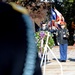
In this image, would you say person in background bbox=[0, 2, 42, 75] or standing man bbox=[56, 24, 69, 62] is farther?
standing man bbox=[56, 24, 69, 62]

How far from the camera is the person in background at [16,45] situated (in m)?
1.11

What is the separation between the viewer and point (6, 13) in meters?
1.17

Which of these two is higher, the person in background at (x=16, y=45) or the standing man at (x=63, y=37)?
the person in background at (x=16, y=45)

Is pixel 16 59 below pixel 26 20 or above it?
below

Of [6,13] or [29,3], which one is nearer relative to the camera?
[6,13]

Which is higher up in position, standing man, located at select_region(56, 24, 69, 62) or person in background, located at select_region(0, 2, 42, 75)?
person in background, located at select_region(0, 2, 42, 75)

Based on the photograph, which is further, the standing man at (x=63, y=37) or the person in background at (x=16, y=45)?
the standing man at (x=63, y=37)

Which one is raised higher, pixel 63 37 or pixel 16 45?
pixel 16 45

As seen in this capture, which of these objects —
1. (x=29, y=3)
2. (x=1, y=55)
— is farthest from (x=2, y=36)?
(x=29, y=3)

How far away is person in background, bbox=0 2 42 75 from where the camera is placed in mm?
1107

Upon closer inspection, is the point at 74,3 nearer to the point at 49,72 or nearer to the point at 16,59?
the point at 49,72

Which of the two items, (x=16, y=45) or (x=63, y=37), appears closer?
(x=16, y=45)

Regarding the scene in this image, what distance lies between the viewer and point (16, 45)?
1127mm

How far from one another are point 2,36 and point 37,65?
0.16 meters
